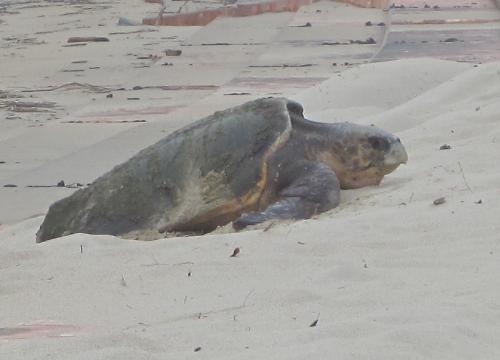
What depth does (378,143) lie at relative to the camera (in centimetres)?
660

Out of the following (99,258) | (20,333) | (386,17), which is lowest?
(386,17)

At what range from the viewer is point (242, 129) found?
21.0 ft

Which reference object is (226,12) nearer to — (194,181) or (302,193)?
(194,181)

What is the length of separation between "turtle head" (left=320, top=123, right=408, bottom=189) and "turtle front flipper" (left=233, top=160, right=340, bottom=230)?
24 cm

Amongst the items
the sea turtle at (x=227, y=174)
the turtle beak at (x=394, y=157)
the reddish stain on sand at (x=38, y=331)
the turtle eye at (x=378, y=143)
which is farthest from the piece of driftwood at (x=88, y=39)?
the reddish stain on sand at (x=38, y=331)

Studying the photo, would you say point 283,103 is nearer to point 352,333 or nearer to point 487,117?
point 487,117

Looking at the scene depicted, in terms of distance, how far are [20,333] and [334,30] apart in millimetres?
14966

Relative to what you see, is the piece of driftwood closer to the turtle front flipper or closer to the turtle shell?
the turtle shell

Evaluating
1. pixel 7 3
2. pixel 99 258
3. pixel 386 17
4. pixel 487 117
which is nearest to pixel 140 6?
pixel 7 3

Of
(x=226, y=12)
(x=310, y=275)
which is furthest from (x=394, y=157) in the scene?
(x=226, y=12)

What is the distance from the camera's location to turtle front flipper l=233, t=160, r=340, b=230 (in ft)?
19.2

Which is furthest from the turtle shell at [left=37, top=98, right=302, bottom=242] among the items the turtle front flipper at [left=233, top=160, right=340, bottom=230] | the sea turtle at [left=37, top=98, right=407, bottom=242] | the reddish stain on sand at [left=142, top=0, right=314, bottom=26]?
the reddish stain on sand at [left=142, top=0, right=314, bottom=26]

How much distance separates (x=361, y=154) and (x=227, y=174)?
0.77 meters

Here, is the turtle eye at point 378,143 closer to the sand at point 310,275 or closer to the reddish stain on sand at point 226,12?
the sand at point 310,275
